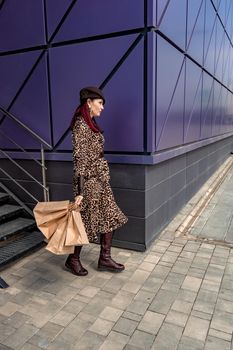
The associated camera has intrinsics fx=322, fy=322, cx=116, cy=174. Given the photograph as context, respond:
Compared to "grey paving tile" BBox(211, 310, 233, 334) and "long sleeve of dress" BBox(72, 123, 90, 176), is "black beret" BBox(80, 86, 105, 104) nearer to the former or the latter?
"long sleeve of dress" BBox(72, 123, 90, 176)

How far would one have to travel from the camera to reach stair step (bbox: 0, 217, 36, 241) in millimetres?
3822

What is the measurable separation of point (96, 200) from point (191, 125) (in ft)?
9.23

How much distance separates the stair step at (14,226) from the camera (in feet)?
12.5

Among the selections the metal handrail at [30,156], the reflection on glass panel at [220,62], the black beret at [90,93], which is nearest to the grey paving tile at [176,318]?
the black beret at [90,93]

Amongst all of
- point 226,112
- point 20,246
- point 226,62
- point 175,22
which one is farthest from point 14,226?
point 226,112

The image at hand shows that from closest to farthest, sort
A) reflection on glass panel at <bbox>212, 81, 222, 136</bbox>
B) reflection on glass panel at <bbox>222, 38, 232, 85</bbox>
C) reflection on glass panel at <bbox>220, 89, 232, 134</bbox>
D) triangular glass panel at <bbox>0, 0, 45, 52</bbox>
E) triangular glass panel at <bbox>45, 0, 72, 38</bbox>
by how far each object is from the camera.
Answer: triangular glass panel at <bbox>45, 0, 72, 38</bbox> < triangular glass panel at <bbox>0, 0, 45, 52</bbox> < reflection on glass panel at <bbox>212, 81, 222, 136</bbox> < reflection on glass panel at <bbox>222, 38, 232, 85</bbox> < reflection on glass panel at <bbox>220, 89, 232, 134</bbox>

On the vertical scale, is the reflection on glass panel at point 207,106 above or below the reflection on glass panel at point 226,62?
below

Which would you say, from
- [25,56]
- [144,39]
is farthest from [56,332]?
[25,56]

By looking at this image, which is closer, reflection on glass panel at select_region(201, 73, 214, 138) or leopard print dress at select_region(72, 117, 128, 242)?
leopard print dress at select_region(72, 117, 128, 242)

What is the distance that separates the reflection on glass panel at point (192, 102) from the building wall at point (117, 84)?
6 centimetres

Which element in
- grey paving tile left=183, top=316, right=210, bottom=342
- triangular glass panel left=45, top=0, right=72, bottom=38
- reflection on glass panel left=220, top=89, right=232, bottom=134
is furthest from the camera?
reflection on glass panel left=220, top=89, right=232, bottom=134

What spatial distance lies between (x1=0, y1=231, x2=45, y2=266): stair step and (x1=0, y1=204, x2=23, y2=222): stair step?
0.33 meters

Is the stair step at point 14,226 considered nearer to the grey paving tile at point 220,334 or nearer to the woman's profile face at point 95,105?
the woman's profile face at point 95,105

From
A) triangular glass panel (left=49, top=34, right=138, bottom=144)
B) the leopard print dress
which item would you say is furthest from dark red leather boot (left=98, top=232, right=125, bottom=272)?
triangular glass panel (left=49, top=34, right=138, bottom=144)
